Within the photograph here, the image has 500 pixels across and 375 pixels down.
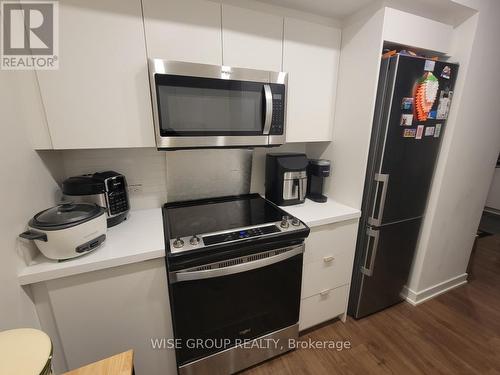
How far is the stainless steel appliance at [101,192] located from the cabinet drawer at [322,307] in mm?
1220

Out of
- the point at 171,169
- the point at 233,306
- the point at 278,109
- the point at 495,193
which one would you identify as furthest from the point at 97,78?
the point at 495,193

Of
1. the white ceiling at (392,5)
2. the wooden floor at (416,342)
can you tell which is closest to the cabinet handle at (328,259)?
the wooden floor at (416,342)

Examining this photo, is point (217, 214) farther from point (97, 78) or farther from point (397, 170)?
point (397, 170)

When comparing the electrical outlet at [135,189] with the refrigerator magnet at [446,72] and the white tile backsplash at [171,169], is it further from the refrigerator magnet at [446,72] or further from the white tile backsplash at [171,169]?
the refrigerator magnet at [446,72]

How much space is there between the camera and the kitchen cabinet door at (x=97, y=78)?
92 centimetres

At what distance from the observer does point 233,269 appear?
104 cm

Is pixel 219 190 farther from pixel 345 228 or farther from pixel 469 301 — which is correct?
pixel 469 301

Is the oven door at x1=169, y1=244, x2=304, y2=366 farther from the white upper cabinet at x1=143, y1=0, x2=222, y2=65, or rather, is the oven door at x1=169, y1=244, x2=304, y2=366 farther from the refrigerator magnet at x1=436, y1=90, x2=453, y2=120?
the refrigerator magnet at x1=436, y1=90, x2=453, y2=120

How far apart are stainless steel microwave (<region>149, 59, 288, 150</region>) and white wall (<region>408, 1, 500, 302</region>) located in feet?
3.86

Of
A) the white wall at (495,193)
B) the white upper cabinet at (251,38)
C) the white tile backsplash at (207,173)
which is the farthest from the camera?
the white wall at (495,193)

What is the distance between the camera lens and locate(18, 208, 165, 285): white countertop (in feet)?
2.72

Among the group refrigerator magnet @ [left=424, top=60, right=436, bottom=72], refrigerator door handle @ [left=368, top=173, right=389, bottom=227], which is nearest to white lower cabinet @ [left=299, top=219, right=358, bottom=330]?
refrigerator door handle @ [left=368, top=173, right=389, bottom=227]

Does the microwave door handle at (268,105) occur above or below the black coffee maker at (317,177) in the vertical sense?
above

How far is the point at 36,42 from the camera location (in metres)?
0.89
